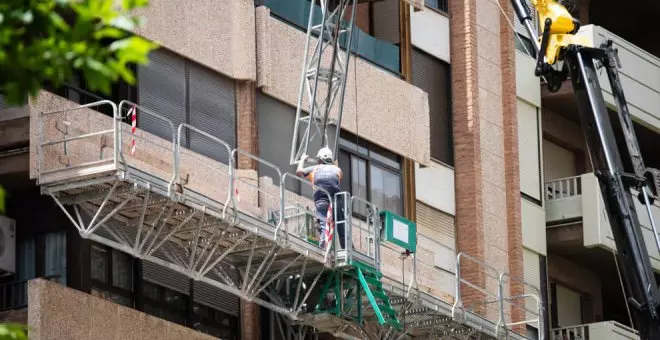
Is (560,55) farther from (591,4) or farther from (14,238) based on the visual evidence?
(591,4)

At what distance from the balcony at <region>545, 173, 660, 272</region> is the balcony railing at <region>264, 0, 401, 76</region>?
812cm

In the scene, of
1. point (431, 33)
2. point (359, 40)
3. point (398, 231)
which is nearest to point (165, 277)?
point (398, 231)

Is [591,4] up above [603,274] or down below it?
above

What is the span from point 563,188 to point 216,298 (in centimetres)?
1709

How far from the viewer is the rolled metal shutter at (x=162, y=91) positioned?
2747 cm

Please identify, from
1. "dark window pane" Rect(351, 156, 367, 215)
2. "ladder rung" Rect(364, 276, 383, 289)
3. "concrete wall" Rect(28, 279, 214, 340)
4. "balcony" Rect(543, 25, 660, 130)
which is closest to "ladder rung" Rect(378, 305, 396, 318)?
"ladder rung" Rect(364, 276, 383, 289)

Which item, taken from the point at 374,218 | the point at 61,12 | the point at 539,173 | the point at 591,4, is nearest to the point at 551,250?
the point at 539,173

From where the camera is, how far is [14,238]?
25531 millimetres

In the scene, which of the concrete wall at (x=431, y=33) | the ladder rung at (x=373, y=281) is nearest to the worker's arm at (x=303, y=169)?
the ladder rung at (x=373, y=281)

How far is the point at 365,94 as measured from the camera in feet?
112

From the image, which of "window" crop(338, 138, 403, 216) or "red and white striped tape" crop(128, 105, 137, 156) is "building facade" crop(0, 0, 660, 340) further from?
"red and white striped tape" crop(128, 105, 137, 156)

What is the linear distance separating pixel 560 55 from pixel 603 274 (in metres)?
14.6

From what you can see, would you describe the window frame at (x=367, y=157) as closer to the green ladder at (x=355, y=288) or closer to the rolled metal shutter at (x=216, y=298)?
the green ladder at (x=355, y=288)

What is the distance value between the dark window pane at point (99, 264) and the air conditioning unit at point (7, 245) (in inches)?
49.6
